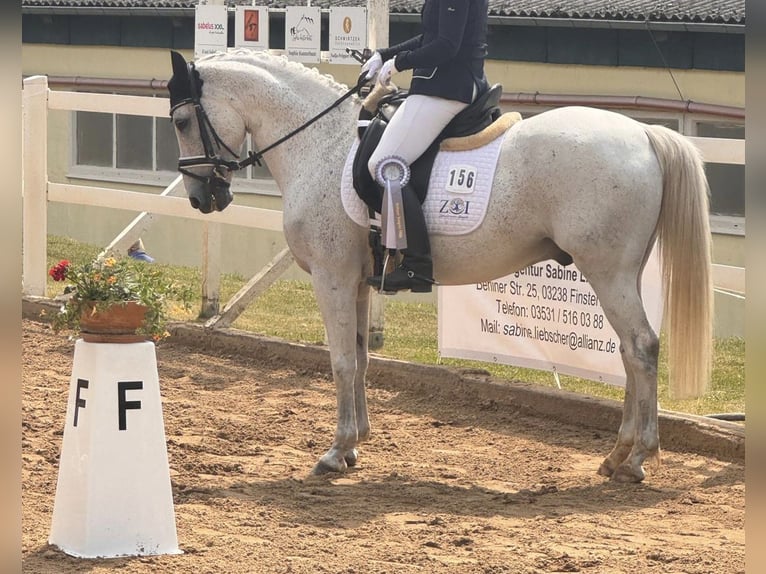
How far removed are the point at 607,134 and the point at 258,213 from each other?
4.66 meters

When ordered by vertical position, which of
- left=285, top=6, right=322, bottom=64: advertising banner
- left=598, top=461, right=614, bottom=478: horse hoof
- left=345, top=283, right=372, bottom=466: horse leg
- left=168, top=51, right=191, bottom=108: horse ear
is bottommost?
left=598, top=461, right=614, bottom=478: horse hoof

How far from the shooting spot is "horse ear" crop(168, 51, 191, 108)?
21.8 feet

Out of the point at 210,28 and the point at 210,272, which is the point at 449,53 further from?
the point at 210,28

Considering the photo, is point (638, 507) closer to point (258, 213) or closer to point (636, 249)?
point (636, 249)

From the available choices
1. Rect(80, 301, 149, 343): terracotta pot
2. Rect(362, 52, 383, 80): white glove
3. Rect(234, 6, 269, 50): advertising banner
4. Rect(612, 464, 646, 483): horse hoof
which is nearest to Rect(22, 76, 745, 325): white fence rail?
Rect(234, 6, 269, 50): advertising banner

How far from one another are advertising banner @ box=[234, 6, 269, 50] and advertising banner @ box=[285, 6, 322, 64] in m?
0.23

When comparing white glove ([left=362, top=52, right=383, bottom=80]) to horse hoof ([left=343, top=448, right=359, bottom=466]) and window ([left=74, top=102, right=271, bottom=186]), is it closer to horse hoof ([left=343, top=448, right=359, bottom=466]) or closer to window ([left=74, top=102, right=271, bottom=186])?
horse hoof ([left=343, top=448, right=359, bottom=466])

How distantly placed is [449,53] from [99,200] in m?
6.26

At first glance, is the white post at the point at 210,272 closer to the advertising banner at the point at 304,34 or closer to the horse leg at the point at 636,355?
the advertising banner at the point at 304,34

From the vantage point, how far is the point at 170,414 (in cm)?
784

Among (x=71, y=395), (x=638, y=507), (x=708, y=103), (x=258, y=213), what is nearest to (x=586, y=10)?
(x=708, y=103)

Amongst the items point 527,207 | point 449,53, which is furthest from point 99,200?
point 527,207

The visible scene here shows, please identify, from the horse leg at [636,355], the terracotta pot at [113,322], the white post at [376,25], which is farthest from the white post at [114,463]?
the white post at [376,25]

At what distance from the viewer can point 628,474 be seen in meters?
6.25
